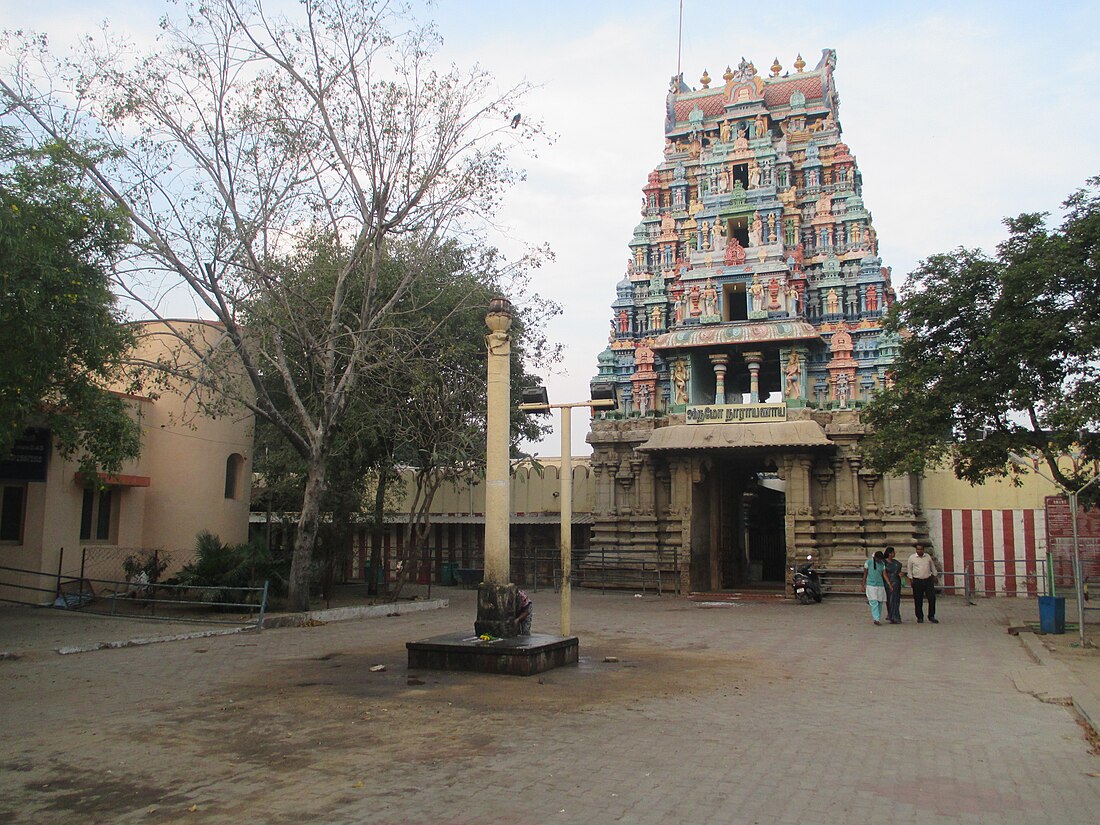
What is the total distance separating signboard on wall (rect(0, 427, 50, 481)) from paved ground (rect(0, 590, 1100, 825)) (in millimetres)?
6264

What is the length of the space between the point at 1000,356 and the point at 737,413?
10.2 metres

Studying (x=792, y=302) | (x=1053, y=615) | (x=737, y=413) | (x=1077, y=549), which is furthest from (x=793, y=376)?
(x=1077, y=549)

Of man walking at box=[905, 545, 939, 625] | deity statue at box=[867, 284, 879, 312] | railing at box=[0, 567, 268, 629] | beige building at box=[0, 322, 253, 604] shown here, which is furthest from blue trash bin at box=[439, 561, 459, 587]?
man walking at box=[905, 545, 939, 625]

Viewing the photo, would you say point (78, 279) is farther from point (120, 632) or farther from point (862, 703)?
point (862, 703)

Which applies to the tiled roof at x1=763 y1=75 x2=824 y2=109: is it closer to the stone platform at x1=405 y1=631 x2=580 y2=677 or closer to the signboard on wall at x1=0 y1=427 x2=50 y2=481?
the signboard on wall at x1=0 y1=427 x2=50 y2=481

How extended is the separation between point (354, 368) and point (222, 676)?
8074 mm

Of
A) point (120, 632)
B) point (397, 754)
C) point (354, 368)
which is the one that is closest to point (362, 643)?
point (120, 632)

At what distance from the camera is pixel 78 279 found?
12336mm

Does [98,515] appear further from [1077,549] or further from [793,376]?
[1077,549]

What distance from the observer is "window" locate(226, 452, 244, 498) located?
78.8 ft

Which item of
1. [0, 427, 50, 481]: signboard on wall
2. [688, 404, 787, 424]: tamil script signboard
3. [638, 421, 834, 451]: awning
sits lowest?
[0, 427, 50, 481]: signboard on wall

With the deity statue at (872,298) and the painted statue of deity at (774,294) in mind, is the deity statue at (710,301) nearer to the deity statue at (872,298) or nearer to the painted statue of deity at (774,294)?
the painted statue of deity at (774,294)

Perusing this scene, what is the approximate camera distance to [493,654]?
34.0 ft

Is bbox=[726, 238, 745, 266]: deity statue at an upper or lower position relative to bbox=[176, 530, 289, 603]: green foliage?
upper
